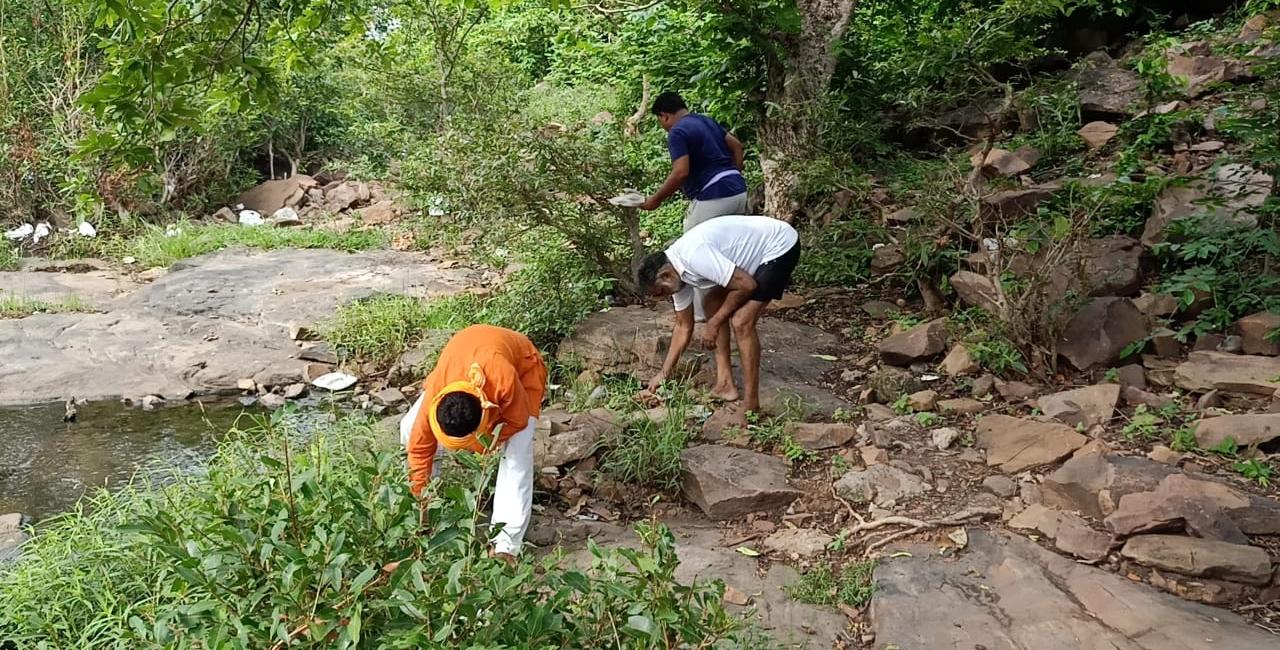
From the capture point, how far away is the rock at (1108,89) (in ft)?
24.9

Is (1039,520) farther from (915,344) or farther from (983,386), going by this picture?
(915,344)

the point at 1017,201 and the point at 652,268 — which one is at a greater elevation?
the point at 1017,201

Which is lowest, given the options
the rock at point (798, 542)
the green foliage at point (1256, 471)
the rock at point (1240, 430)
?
the rock at point (798, 542)

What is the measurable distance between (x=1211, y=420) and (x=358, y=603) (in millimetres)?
3733

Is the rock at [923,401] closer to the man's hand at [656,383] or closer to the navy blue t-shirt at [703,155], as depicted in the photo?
the man's hand at [656,383]

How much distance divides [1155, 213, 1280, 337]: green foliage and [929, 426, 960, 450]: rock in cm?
152

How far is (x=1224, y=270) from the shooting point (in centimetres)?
522

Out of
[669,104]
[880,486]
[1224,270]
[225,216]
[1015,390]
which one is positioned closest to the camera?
[880,486]

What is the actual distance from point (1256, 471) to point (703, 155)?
3.29 meters

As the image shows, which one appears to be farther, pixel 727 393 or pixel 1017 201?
pixel 1017 201

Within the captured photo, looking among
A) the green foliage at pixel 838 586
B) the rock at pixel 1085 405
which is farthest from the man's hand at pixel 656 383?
the rock at pixel 1085 405

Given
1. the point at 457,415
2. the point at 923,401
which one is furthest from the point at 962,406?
the point at 457,415

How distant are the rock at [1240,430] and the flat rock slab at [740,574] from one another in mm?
1919

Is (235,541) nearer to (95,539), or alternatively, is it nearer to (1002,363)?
(95,539)
